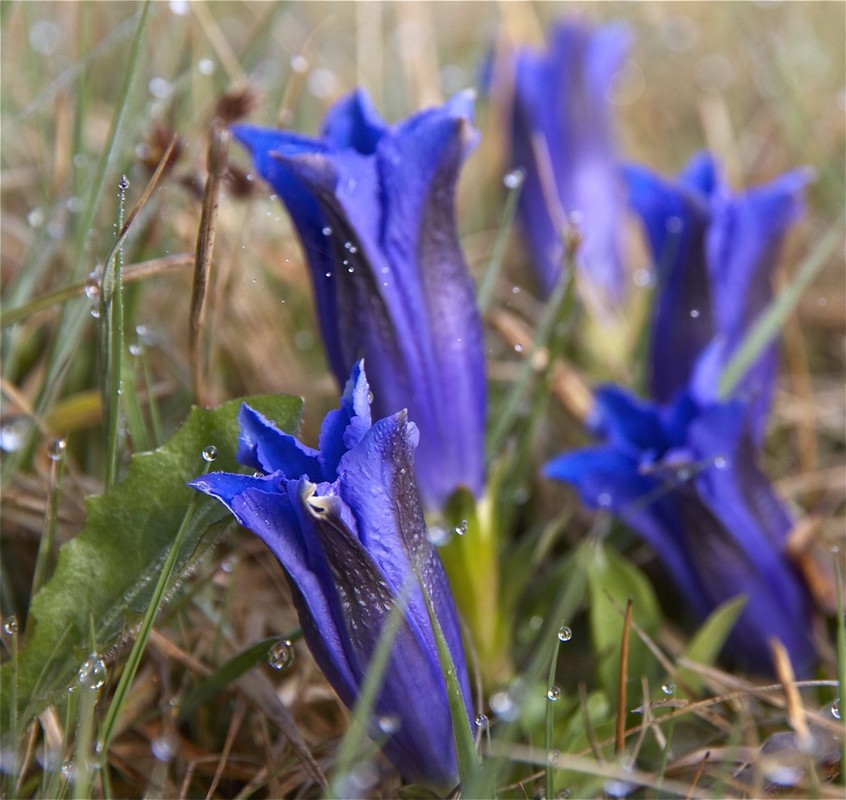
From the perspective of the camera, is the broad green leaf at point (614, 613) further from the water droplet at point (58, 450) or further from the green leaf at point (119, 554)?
the water droplet at point (58, 450)


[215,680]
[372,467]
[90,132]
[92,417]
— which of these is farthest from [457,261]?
[90,132]

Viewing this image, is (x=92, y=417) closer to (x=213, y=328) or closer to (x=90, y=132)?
(x=213, y=328)

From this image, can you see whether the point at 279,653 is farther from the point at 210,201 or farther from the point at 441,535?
the point at 210,201

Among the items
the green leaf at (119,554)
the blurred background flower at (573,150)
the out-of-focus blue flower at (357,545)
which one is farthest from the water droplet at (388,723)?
the blurred background flower at (573,150)

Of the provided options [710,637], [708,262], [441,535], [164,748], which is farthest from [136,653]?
[708,262]

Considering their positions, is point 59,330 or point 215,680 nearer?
point 215,680

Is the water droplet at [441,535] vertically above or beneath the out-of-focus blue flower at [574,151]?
beneath
